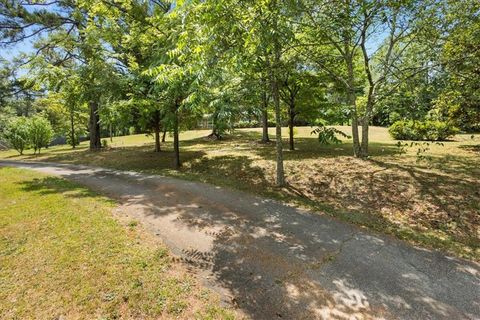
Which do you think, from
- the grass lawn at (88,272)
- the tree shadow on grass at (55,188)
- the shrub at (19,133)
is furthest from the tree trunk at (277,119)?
the shrub at (19,133)

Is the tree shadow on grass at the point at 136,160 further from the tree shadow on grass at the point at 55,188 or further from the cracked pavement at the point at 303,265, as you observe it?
the cracked pavement at the point at 303,265

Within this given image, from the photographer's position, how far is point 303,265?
4188 mm

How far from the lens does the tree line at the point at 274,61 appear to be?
5.17 metres

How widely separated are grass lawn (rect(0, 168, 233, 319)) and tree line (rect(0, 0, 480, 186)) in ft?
9.58

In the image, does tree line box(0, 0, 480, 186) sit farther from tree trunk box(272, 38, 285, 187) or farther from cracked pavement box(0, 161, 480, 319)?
cracked pavement box(0, 161, 480, 319)

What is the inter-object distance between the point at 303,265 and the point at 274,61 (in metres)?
5.33

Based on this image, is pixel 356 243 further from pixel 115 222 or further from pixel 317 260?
pixel 115 222

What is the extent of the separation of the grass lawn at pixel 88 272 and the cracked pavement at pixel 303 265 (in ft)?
1.30

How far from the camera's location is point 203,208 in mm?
6555

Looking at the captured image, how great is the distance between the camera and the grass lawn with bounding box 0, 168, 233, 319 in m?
3.24

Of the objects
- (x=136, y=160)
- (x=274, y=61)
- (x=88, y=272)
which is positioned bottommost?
(x=88, y=272)

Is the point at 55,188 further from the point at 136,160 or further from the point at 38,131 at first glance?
the point at 38,131

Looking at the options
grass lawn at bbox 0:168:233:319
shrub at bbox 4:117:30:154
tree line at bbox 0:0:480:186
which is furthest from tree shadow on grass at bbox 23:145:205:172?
shrub at bbox 4:117:30:154

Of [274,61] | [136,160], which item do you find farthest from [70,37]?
[274,61]
